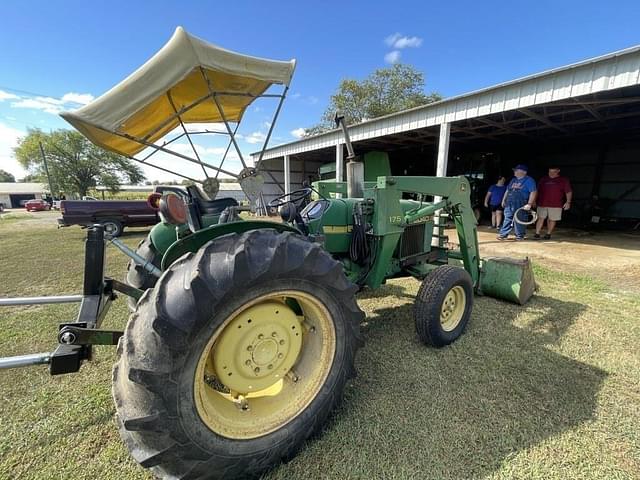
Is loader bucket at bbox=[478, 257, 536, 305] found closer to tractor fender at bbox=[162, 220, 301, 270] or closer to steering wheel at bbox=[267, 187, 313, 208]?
steering wheel at bbox=[267, 187, 313, 208]

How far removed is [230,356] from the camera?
142 centimetres

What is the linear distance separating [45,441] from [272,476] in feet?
4.26

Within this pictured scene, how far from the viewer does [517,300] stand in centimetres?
327

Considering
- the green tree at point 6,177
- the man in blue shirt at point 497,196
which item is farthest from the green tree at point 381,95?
the green tree at point 6,177

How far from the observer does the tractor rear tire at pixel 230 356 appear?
111cm

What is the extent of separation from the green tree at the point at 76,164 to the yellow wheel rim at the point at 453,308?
A: 35.6m

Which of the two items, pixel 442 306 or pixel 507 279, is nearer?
pixel 442 306

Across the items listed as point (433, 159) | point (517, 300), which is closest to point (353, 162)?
point (517, 300)

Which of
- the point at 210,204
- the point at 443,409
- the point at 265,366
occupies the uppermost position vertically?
the point at 210,204

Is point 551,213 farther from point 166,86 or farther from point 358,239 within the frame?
point 166,86

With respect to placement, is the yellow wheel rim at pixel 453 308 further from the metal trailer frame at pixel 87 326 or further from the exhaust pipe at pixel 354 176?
the metal trailer frame at pixel 87 326

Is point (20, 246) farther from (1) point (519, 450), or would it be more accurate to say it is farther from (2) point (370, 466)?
(1) point (519, 450)

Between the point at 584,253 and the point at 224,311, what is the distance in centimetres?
754

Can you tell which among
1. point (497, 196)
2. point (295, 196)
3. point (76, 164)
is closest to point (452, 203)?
point (295, 196)
